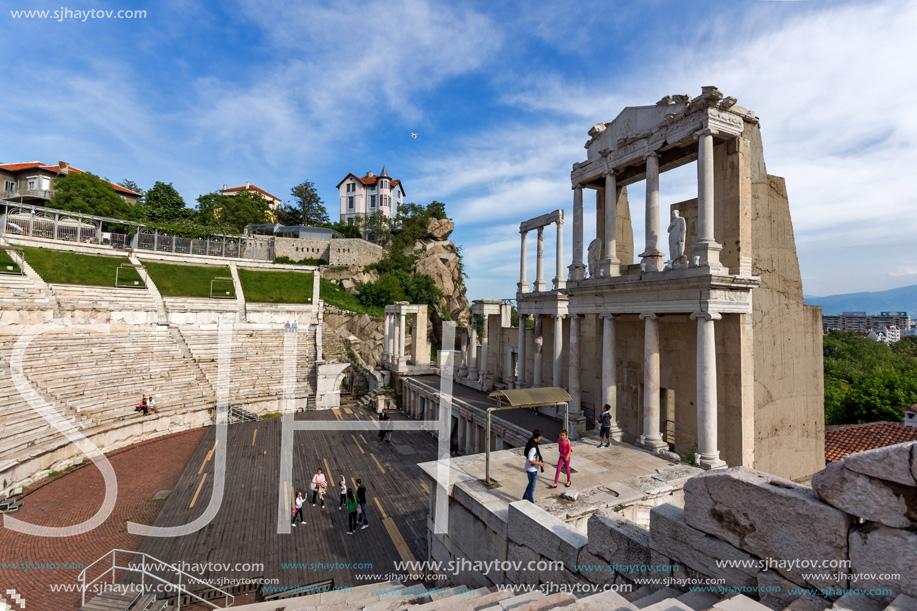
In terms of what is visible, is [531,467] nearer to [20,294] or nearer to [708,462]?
[708,462]

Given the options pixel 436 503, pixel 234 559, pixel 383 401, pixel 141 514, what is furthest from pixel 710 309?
pixel 383 401

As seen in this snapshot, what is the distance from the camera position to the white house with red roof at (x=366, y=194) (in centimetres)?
7600

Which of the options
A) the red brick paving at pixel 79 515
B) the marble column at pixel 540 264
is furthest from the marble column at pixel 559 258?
the red brick paving at pixel 79 515

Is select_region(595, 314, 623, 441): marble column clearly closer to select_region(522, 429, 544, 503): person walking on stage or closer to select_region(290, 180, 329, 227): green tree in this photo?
select_region(522, 429, 544, 503): person walking on stage

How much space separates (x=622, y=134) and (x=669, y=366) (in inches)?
326

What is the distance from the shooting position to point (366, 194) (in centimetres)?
7750

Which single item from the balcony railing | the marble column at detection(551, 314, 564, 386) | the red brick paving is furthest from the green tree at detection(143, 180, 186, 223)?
the marble column at detection(551, 314, 564, 386)

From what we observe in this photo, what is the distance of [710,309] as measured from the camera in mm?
10719

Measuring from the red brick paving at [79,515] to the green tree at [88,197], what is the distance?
1526 inches

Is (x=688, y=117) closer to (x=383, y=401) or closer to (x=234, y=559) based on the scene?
(x=234, y=559)

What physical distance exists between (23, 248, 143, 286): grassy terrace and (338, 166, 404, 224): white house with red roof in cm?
4655

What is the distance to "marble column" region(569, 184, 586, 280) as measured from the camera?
15945 millimetres

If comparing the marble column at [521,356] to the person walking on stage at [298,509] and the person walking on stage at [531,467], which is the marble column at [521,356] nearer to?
the person walking on stage at [298,509]

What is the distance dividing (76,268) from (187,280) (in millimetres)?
6852
